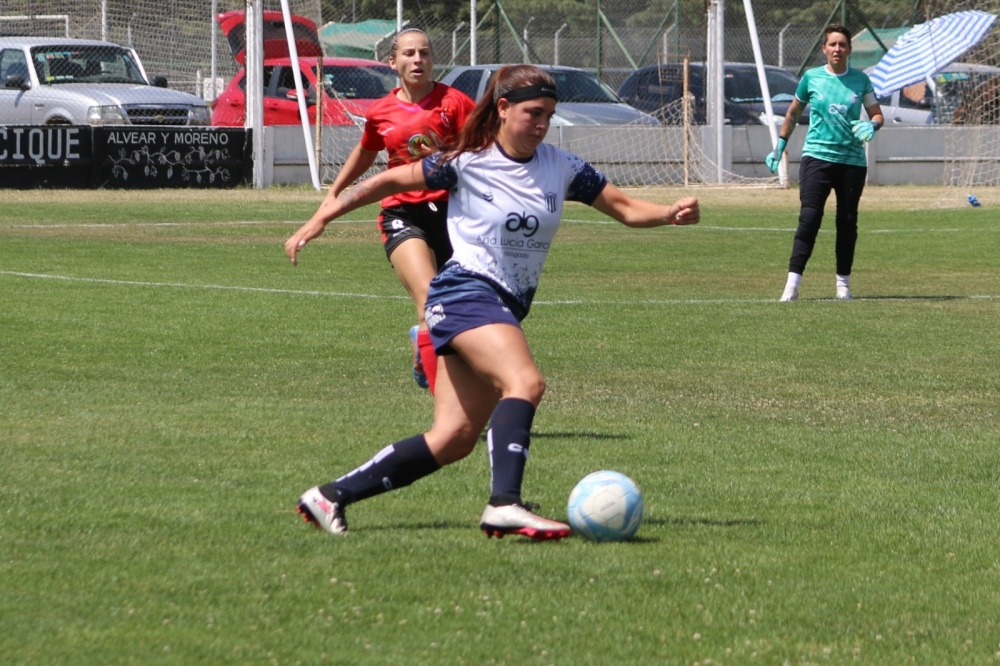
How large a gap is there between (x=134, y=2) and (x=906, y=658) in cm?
2720

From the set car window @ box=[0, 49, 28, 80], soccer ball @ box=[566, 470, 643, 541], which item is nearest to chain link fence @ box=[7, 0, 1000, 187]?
car window @ box=[0, 49, 28, 80]

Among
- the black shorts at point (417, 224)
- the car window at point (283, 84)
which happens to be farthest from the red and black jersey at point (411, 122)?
the car window at point (283, 84)

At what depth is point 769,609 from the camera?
15.3 ft

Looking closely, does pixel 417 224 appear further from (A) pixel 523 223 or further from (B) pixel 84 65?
(B) pixel 84 65

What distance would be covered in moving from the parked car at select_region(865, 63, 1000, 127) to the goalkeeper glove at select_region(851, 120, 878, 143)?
1527 cm

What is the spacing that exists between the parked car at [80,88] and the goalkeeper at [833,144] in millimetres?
15085

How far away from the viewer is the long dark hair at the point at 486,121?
5.56 m

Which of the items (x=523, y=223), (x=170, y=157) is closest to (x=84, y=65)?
(x=170, y=157)

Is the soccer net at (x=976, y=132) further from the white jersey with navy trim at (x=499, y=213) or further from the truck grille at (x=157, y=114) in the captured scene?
the white jersey with navy trim at (x=499, y=213)

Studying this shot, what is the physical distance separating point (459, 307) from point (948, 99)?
1066 inches

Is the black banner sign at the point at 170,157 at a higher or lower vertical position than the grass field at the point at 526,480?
lower

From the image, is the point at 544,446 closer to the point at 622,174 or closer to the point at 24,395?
the point at 24,395

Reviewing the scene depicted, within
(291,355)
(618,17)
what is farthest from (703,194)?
(291,355)

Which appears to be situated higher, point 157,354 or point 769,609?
point 769,609
